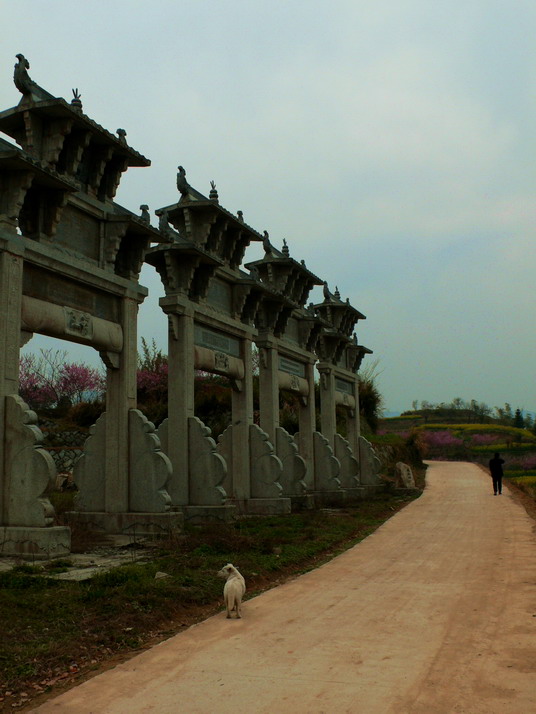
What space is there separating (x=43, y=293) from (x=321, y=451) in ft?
45.4

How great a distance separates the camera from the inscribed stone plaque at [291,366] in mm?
21453

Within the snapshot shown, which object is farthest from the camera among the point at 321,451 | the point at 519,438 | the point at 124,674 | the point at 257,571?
the point at 519,438

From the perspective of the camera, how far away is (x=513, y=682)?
514 centimetres

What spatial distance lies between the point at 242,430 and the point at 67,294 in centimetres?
722

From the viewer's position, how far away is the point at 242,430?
17719 mm

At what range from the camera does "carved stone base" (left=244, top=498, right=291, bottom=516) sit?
56.9 ft

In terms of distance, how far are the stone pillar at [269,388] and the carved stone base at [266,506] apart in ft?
8.20

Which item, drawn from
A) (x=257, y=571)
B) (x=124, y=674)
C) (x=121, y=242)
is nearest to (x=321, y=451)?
(x=121, y=242)

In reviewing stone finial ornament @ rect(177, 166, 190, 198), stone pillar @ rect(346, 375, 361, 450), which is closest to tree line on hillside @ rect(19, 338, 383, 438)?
stone pillar @ rect(346, 375, 361, 450)

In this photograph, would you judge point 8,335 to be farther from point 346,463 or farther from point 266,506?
point 346,463

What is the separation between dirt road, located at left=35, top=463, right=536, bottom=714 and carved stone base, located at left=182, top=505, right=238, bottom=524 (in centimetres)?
395

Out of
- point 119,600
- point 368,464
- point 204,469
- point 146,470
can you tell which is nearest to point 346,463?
point 368,464

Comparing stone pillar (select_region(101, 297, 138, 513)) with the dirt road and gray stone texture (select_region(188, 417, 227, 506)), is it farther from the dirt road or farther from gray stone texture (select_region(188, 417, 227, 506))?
the dirt road

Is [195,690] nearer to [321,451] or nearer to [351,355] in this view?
[321,451]
